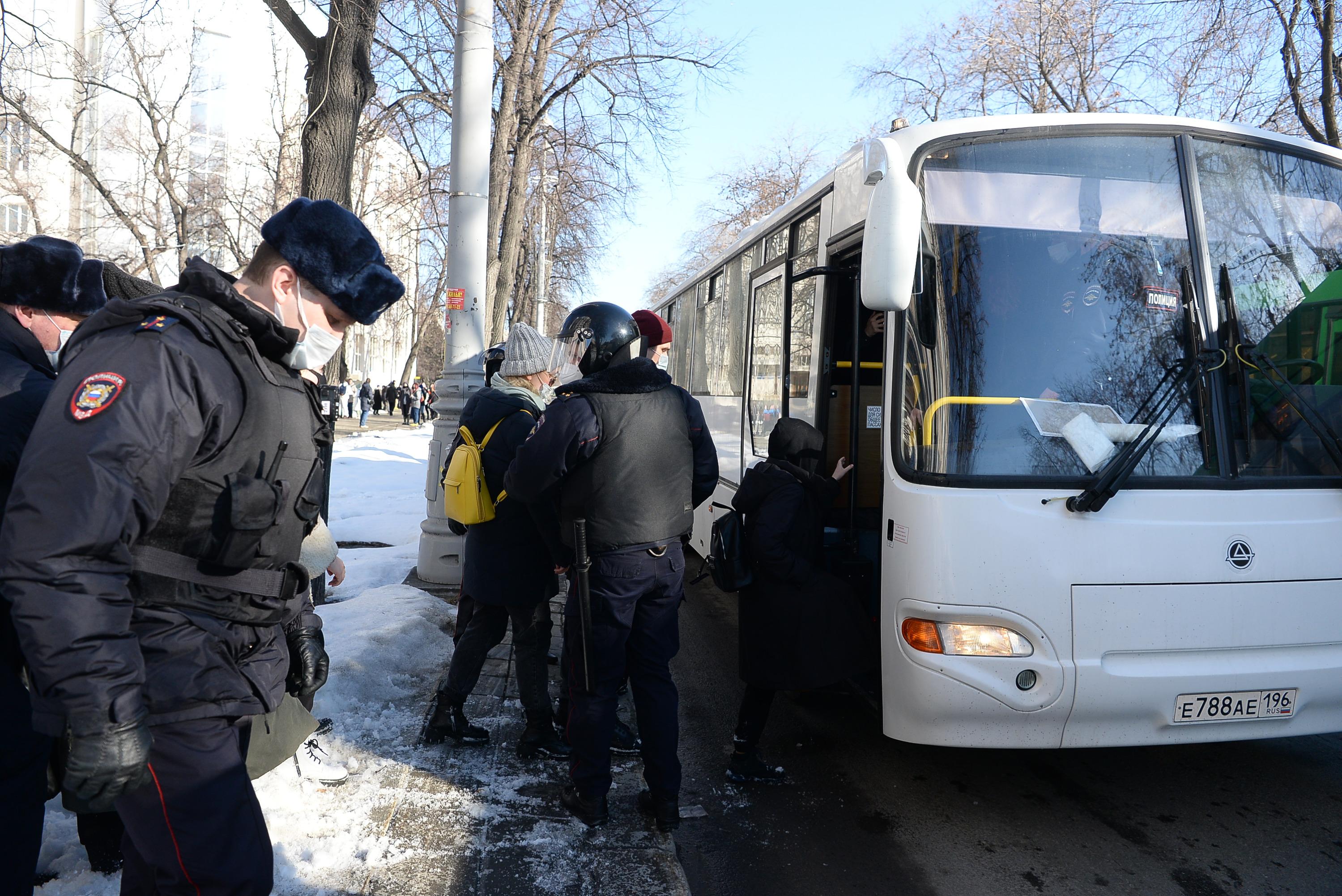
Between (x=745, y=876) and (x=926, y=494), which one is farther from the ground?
(x=926, y=494)

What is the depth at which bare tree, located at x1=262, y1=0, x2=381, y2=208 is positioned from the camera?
6930 millimetres

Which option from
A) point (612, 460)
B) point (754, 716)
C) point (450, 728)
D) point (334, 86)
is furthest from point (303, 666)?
point (334, 86)

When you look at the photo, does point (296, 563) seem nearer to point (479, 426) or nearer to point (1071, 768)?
point (479, 426)

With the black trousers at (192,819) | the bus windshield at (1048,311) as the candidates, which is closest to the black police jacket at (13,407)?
the black trousers at (192,819)

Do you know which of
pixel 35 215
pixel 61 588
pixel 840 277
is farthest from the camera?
pixel 35 215

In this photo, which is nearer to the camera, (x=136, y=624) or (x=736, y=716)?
(x=136, y=624)

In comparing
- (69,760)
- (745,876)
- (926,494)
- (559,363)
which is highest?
(559,363)

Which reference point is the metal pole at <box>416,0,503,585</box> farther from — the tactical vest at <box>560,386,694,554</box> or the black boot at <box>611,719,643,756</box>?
the tactical vest at <box>560,386,694,554</box>

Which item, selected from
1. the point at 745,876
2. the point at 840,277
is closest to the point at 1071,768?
the point at 745,876

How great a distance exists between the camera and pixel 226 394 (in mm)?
2002

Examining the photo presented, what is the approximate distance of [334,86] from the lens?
7004 mm

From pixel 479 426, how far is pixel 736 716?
2235 millimetres

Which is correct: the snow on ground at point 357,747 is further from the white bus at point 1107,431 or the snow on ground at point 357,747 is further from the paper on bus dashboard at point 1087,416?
the paper on bus dashboard at point 1087,416

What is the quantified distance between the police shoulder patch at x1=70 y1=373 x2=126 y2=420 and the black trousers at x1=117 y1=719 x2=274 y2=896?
650 millimetres
